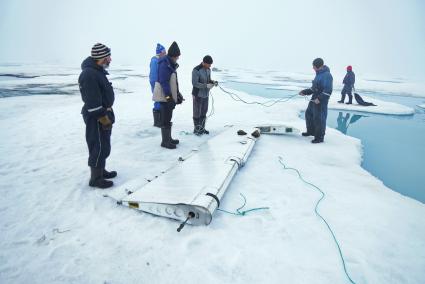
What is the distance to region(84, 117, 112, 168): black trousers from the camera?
129 inches

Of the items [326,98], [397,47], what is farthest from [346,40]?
[326,98]

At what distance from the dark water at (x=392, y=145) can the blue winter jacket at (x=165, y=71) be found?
14.5 feet

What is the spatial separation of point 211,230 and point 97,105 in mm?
2064

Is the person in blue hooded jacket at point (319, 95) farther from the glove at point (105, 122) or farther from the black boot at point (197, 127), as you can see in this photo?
the glove at point (105, 122)

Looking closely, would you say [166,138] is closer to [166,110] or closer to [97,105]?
[166,110]

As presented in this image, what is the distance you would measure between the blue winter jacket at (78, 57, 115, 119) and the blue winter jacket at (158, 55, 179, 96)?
161cm

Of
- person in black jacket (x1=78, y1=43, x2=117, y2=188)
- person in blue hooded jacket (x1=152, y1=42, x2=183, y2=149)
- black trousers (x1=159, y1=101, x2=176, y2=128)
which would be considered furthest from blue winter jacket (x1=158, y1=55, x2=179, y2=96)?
person in black jacket (x1=78, y1=43, x2=117, y2=188)

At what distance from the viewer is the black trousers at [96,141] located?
3.28m

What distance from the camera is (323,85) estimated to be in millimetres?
5828

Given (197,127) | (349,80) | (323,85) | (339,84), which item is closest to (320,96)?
(323,85)

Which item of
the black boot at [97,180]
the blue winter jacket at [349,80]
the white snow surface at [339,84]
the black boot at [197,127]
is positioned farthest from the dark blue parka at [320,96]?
the white snow surface at [339,84]

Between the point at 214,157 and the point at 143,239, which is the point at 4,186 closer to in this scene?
the point at 143,239

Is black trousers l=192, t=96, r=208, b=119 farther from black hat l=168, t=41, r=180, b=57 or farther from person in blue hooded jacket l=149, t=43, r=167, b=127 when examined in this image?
black hat l=168, t=41, r=180, b=57

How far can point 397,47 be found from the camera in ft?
391
